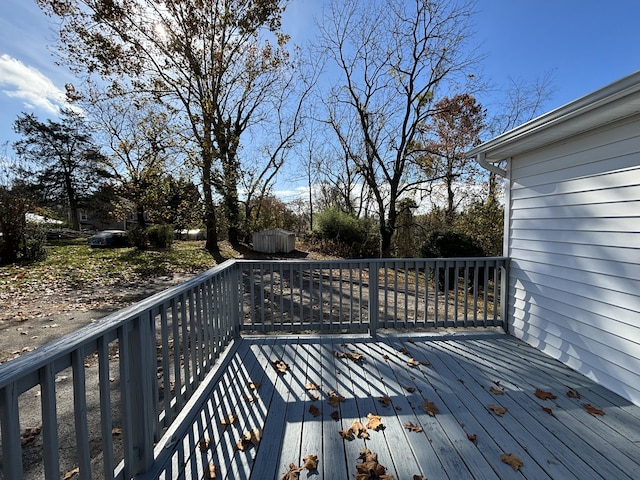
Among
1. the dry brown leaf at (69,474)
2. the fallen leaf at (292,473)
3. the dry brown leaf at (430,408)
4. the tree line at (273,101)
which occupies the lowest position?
the dry brown leaf at (69,474)

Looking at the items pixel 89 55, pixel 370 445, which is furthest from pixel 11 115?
pixel 370 445

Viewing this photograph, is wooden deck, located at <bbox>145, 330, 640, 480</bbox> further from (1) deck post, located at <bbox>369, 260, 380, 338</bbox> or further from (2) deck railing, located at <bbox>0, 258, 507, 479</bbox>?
(1) deck post, located at <bbox>369, 260, 380, 338</bbox>

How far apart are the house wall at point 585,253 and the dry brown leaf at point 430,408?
152cm

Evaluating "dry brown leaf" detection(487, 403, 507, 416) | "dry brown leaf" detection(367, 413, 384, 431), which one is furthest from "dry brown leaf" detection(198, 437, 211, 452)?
"dry brown leaf" detection(487, 403, 507, 416)

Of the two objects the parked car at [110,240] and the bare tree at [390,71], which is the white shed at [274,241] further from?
the parked car at [110,240]

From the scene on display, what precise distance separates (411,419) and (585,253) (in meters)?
2.12

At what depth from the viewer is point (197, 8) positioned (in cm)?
896

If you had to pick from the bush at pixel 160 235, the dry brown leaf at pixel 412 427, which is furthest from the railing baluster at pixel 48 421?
the bush at pixel 160 235

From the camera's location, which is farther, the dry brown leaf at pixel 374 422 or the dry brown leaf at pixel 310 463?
the dry brown leaf at pixel 374 422

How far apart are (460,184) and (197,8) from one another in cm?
1050

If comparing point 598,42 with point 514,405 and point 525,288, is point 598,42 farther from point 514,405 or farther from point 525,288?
point 514,405

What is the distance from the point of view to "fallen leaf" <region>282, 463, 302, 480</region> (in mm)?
1552

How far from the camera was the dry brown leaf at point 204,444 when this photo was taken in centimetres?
174

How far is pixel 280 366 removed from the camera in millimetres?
2809
